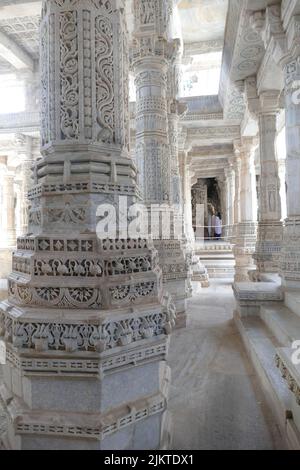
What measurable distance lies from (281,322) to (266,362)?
766 mm

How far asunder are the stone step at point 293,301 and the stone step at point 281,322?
0.05m

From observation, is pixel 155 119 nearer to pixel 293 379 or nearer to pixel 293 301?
pixel 293 301

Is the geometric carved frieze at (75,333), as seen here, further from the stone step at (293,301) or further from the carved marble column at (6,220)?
the carved marble column at (6,220)

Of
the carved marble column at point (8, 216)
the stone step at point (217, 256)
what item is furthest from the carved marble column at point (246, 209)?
the carved marble column at point (8, 216)

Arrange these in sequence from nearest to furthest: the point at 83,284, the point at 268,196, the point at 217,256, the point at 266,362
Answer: the point at 83,284
the point at 266,362
the point at 268,196
the point at 217,256

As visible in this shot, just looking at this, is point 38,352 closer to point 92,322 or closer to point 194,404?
point 92,322

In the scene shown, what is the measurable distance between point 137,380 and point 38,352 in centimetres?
54

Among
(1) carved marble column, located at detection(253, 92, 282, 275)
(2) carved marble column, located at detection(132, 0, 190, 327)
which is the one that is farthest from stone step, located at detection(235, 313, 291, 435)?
(1) carved marble column, located at detection(253, 92, 282, 275)

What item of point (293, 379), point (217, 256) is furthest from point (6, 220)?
point (293, 379)

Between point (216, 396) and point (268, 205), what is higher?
point (268, 205)

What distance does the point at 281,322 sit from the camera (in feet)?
Answer: 12.3

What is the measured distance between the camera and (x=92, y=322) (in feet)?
5.47

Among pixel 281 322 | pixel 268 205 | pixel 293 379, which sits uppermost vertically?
pixel 268 205

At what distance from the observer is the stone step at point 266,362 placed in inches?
93.7
